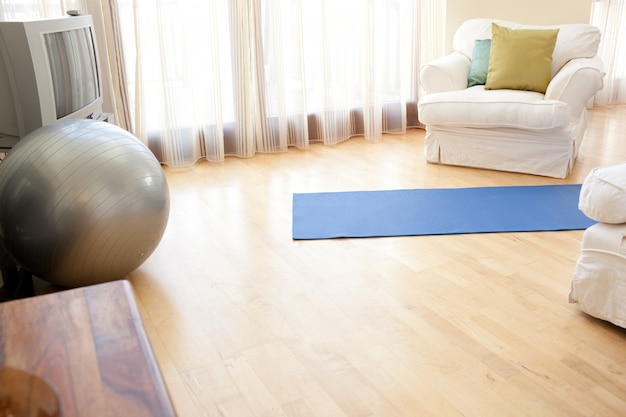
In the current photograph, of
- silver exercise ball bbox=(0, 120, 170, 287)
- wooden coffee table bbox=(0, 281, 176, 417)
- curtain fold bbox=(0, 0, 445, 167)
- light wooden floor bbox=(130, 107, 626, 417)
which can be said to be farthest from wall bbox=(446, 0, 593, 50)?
wooden coffee table bbox=(0, 281, 176, 417)

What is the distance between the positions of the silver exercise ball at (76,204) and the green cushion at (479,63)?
2.67 meters

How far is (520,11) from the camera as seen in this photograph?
15.7 ft

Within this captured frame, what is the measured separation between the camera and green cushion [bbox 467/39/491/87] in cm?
427

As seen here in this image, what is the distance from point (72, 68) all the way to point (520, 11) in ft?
11.3

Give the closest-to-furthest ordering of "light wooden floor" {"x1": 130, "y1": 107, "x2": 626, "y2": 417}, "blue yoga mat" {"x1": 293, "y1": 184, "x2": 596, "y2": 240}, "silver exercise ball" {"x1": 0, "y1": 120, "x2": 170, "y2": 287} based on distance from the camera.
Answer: "light wooden floor" {"x1": 130, "y1": 107, "x2": 626, "y2": 417} < "silver exercise ball" {"x1": 0, "y1": 120, "x2": 170, "y2": 287} < "blue yoga mat" {"x1": 293, "y1": 184, "x2": 596, "y2": 240}

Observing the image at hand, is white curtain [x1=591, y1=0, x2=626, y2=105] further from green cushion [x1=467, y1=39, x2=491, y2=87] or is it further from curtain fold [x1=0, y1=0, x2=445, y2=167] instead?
green cushion [x1=467, y1=39, x2=491, y2=87]

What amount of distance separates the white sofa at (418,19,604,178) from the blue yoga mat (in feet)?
0.99

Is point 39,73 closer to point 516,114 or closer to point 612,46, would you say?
point 516,114

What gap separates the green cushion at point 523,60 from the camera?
397cm

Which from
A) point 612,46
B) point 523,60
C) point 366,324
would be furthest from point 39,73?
point 612,46

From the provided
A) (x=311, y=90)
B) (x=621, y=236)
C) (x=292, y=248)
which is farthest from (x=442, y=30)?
(x=621, y=236)

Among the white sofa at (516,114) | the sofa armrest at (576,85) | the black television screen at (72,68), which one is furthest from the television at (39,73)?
the sofa armrest at (576,85)

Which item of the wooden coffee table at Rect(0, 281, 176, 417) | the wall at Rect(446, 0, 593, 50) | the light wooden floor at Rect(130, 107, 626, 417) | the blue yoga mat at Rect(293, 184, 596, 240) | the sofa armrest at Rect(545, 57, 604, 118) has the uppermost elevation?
the wall at Rect(446, 0, 593, 50)

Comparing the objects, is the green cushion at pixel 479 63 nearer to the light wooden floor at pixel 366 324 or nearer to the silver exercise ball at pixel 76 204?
the light wooden floor at pixel 366 324
